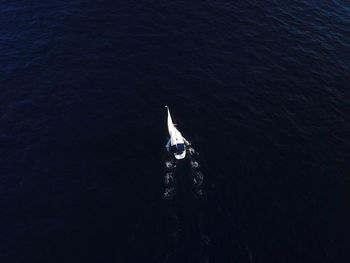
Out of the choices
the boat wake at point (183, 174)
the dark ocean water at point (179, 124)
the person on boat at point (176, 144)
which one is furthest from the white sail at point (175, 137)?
the dark ocean water at point (179, 124)

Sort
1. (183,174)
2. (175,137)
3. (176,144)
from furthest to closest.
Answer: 1. (175,137)
2. (176,144)
3. (183,174)

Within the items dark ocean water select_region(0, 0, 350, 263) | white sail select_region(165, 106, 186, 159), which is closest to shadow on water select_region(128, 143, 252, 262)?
dark ocean water select_region(0, 0, 350, 263)

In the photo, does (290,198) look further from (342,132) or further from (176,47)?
(176,47)

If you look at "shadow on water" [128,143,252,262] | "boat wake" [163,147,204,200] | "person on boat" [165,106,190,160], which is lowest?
"shadow on water" [128,143,252,262]

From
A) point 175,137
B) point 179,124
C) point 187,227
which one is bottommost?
point 187,227

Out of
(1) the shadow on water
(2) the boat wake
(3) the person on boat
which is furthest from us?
(3) the person on boat

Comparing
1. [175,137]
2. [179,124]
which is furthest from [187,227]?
[179,124]

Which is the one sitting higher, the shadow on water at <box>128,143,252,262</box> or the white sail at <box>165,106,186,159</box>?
the white sail at <box>165,106,186,159</box>

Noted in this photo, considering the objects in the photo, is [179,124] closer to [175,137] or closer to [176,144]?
[175,137]

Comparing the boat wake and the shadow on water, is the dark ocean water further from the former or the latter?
the boat wake

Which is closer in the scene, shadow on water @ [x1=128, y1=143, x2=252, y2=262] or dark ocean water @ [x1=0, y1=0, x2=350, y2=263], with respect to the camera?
shadow on water @ [x1=128, y1=143, x2=252, y2=262]
